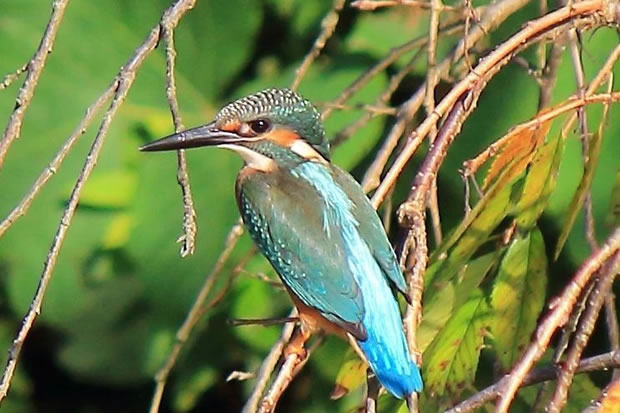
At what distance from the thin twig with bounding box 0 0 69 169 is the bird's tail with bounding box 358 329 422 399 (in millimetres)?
483

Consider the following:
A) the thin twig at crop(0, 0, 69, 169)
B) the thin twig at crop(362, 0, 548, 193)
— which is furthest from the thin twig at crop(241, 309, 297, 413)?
the thin twig at crop(0, 0, 69, 169)

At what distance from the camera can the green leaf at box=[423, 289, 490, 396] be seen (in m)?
1.46

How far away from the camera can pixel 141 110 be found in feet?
9.38

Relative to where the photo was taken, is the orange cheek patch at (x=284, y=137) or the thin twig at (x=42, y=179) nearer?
the thin twig at (x=42, y=179)

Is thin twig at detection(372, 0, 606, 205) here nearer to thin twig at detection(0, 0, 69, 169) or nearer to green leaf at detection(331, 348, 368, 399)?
green leaf at detection(331, 348, 368, 399)

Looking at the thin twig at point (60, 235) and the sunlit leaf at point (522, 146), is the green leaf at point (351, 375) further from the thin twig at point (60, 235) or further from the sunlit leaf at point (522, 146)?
the thin twig at point (60, 235)

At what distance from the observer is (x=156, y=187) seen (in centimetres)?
267

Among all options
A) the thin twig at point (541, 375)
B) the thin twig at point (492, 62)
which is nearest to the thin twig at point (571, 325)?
the thin twig at point (541, 375)

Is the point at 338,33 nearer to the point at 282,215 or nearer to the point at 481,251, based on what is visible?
the point at 481,251

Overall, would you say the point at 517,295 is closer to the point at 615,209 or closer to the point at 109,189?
the point at 615,209

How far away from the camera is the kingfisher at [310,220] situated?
1627mm

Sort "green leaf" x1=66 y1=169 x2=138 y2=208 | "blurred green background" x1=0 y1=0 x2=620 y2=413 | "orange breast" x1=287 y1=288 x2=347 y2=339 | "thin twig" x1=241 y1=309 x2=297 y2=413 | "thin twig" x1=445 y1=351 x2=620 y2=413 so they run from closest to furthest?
1. "thin twig" x1=445 y1=351 x2=620 y2=413
2. "thin twig" x1=241 y1=309 x2=297 y2=413
3. "orange breast" x1=287 y1=288 x2=347 y2=339
4. "blurred green background" x1=0 y1=0 x2=620 y2=413
5. "green leaf" x1=66 y1=169 x2=138 y2=208

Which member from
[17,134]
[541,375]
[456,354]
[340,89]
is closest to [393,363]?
[456,354]

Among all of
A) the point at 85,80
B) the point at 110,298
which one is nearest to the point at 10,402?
the point at 110,298
